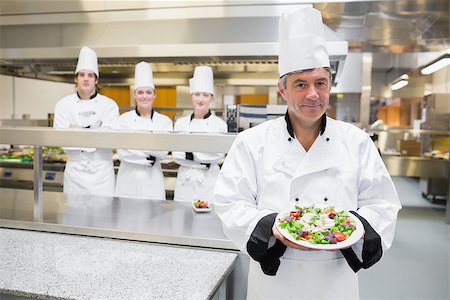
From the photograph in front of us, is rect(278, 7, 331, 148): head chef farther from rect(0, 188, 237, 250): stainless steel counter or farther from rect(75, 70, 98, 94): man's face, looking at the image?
rect(75, 70, 98, 94): man's face

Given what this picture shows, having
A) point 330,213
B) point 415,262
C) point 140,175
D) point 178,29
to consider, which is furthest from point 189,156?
point 415,262

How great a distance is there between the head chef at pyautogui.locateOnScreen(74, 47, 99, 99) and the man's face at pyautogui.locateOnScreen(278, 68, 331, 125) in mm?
2064

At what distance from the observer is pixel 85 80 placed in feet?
9.27

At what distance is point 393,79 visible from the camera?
6.29 meters

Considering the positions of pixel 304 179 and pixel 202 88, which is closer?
pixel 304 179

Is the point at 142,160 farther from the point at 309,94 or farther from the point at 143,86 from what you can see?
the point at 309,94

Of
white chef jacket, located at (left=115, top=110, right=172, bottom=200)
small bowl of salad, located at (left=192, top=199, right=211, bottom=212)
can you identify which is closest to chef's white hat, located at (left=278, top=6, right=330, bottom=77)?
small bowl of salad, located at (left=192, top=199, right=211, bottom=212)

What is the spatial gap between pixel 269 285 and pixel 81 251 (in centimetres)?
78

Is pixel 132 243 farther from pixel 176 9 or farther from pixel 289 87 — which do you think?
pixel 176 9

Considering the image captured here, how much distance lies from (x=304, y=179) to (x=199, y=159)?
1605 mm

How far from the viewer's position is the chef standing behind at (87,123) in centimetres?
271

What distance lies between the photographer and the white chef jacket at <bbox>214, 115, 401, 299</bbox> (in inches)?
45.7

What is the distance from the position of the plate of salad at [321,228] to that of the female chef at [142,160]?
175cm

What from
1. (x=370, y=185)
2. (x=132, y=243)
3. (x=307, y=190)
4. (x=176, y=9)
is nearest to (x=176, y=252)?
(x=132, y=243)
